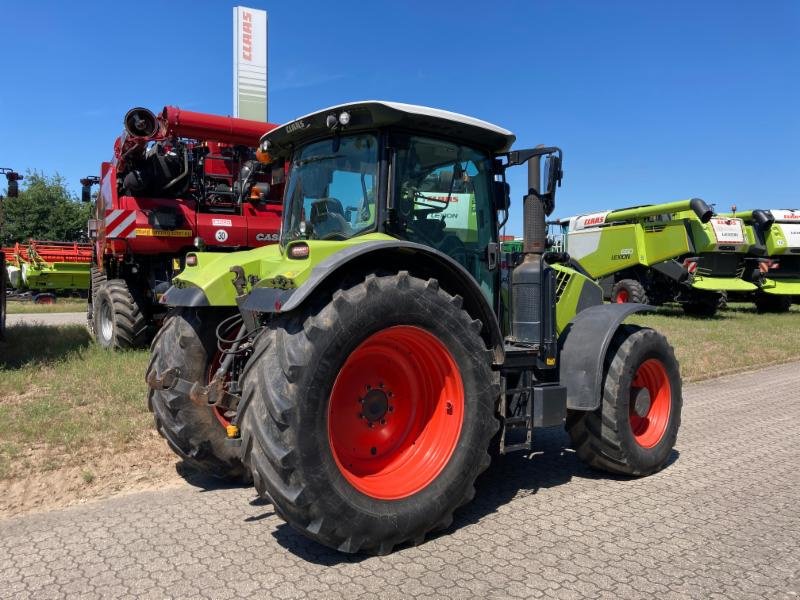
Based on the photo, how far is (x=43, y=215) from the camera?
3725cm

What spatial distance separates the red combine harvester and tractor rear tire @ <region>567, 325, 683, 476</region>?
5498 millimetres

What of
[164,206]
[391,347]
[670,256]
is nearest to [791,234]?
[670,256]

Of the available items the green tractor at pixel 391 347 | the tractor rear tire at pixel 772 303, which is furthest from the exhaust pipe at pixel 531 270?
the tractor rear tire at pixel 772 303

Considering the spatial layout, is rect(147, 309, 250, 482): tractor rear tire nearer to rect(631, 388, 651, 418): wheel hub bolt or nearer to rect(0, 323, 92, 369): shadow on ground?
rect(631, 388, 651, 418): wheel hub bolt

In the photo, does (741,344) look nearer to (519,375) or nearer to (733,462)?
(733,462)

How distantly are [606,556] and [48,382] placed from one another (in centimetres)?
612

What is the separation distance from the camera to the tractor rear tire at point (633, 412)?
425 centimetres

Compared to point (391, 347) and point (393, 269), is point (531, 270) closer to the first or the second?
point (393, 269)

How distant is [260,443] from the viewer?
2.93m

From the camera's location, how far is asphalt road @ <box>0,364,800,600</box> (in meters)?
2.85

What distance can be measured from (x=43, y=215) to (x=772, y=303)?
36839 millimetres

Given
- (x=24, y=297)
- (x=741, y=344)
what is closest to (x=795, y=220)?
(x=741, y=344)

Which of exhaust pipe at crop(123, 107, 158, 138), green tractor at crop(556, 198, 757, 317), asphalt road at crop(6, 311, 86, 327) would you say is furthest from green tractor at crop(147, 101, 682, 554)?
green tractor at crop(556, 198, 757, 317)

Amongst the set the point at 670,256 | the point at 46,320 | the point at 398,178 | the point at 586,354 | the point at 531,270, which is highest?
the point at 398,178
